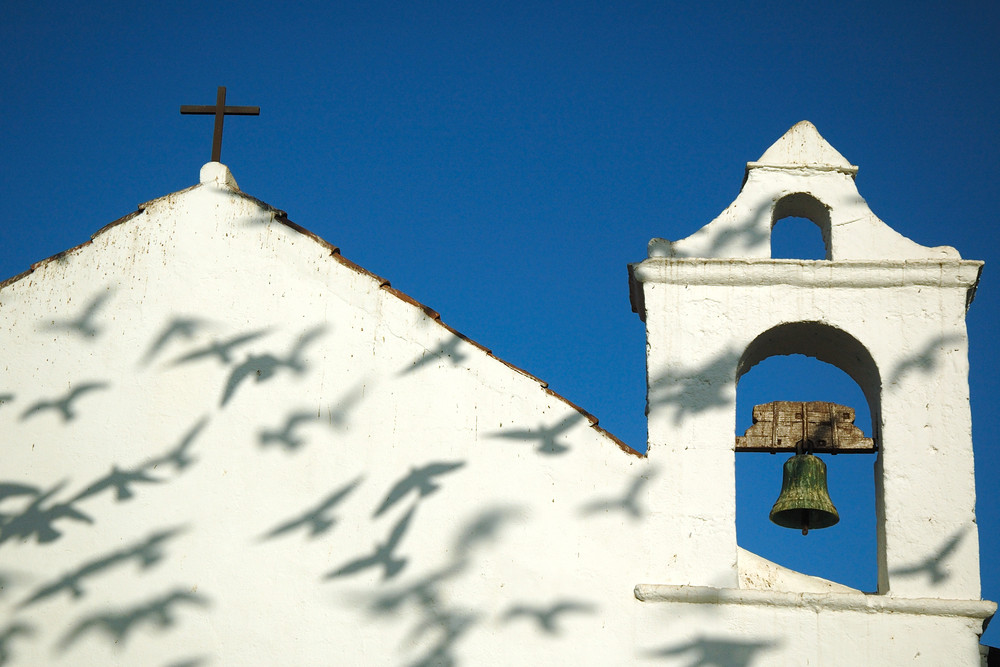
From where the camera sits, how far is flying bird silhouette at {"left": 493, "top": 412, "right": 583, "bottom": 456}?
8.05m

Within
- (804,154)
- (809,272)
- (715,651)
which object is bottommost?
(715,651)

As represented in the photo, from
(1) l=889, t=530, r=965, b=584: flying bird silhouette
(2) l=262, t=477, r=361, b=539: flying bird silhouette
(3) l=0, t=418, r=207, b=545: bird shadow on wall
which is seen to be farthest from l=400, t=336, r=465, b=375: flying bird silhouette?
(1) l=889, t=530, r=965, b=584: flying bird silhouette

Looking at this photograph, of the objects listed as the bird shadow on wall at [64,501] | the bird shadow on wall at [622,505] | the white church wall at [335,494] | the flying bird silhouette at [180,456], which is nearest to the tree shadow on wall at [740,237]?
the white church wall at [335,494]

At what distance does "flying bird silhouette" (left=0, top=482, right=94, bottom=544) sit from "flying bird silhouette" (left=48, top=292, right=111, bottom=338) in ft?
3.64

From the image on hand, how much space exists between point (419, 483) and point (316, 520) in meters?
0.65

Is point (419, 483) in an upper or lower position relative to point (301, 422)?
lower

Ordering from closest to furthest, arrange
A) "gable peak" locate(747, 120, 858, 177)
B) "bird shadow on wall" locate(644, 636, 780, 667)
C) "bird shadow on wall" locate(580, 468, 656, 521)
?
"bird shadow on wall" locate(644, 636, 780, 667) → "bird shadow on wall" locate(580, 468, 656, 521) → "gable peak" locate(747, 120, 858, 177)

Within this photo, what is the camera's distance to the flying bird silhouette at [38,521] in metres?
8.18

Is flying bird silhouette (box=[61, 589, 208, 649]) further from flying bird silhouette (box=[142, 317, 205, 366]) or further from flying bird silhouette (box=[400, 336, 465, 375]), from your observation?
flying bird silhouette (box=[400, 336, 465, 375])

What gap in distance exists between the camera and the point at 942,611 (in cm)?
746

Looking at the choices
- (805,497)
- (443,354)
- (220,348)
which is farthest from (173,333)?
(805,497)

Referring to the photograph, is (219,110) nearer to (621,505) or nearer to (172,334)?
(172,334)

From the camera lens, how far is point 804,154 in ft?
29.1

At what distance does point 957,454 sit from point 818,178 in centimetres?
204
